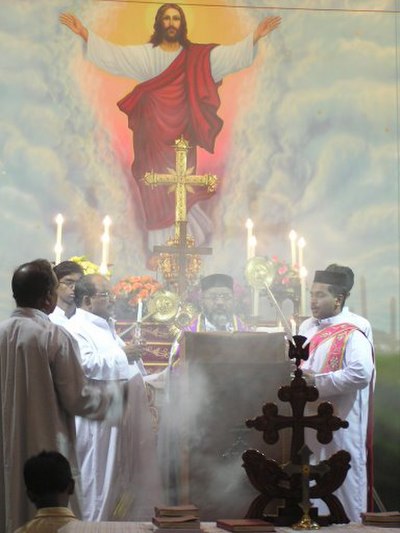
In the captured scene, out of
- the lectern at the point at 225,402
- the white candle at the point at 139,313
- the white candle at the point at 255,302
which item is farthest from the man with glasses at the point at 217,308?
the lectern at the point at 225,402

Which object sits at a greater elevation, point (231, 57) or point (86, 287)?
point (231, 57)

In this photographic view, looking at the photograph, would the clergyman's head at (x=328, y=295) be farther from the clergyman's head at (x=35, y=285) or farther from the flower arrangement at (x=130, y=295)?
the clergyman's head at (x=35, y=285)

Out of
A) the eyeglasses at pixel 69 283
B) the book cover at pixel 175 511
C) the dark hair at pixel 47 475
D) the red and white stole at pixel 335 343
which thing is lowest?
the book cover at pixel 175 511

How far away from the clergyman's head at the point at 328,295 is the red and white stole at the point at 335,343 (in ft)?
0.35

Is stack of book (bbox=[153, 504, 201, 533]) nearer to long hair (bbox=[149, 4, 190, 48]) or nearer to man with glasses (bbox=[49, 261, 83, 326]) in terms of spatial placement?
man with glasses (bbox=[49, 261, 83, 326])

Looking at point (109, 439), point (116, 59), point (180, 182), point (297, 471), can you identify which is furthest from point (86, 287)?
point (116, 59)

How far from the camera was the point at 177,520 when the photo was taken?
2.85 metres

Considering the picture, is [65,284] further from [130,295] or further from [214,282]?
[214,282]

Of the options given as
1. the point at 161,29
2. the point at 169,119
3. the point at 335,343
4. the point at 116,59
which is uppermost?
the point at 161,29

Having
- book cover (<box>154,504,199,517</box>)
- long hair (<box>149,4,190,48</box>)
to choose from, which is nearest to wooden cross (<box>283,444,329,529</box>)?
book cover (<box>154,504,199,517</box>)

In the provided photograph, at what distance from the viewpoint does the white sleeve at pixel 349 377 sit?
5336 millimetres

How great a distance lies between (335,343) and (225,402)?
4.70 ft

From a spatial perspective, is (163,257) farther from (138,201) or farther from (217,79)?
(217,79)

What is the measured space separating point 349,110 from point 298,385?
235 inches
